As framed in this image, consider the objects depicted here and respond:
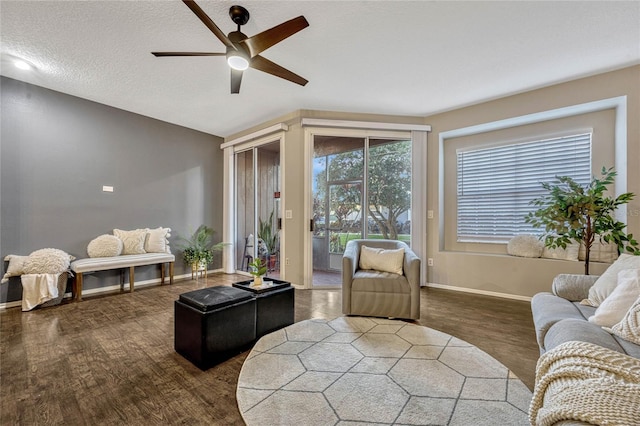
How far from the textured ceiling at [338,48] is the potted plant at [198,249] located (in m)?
2.30

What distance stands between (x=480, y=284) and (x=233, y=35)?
4.27 meters

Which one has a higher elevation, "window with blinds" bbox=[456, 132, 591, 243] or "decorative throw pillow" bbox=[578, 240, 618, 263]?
"window with blinds" bbox=[456, 132, 591, 243]

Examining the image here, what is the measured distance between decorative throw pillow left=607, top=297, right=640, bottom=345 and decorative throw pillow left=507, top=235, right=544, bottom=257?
2460 mm

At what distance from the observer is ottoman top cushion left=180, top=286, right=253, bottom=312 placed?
1984mm

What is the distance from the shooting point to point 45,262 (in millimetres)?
3148

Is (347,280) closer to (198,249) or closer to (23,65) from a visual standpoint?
(198,249)

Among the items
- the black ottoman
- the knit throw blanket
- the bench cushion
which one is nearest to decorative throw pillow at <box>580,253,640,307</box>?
the knit throw blanket

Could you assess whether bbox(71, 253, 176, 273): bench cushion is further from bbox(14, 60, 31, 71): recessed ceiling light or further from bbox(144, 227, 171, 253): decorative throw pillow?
bbox(14, 60, 31, 71): recessed ceiling light

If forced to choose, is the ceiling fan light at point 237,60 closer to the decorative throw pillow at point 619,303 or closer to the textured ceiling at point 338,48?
the textured ceiling at point 338,48

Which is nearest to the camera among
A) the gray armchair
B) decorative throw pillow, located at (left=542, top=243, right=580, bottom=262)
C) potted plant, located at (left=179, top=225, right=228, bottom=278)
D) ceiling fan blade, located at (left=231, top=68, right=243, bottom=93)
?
Result: ceiling fan blade, located at (left=231, top=68, right=243, bottom=93)

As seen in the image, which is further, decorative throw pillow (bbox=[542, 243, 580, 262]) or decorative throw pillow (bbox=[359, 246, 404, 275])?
decorative throw pillow (bbox=[542, 243, 580, 262])

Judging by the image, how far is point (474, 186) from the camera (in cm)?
425

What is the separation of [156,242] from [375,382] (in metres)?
3.98

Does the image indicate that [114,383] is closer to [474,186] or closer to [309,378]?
[309,378]
